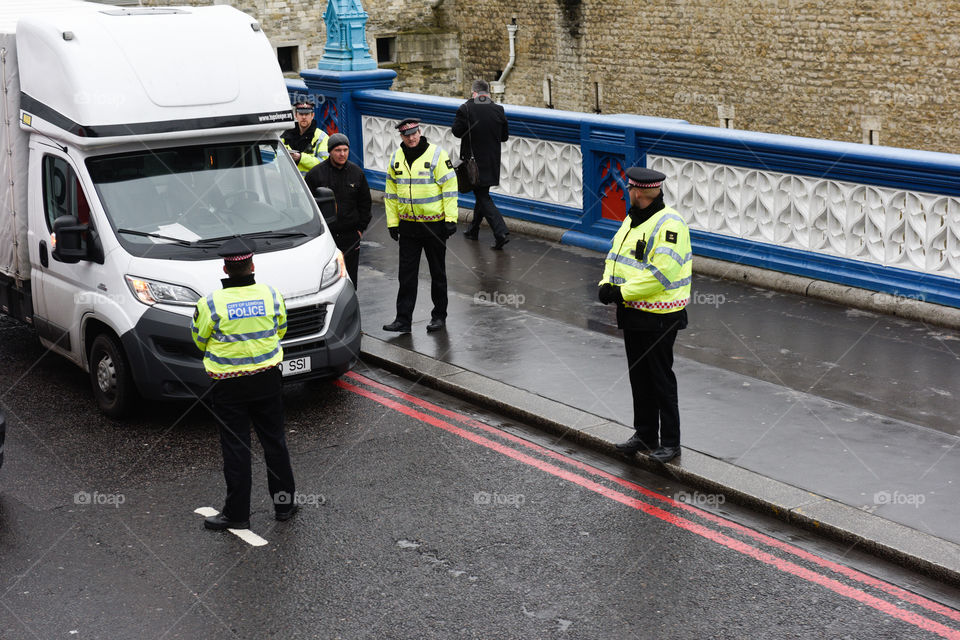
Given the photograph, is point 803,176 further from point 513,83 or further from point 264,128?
point 513,83

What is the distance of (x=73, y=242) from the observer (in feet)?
29.1

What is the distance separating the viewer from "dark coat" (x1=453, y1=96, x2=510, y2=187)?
13500 mm

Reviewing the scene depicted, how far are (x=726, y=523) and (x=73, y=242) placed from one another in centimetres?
518

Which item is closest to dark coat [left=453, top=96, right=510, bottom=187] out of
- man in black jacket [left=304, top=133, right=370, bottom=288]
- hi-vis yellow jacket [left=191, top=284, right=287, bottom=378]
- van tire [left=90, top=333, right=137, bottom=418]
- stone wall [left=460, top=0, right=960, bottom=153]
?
man in black jacket [left=304, top=133, right=370, bottom=288]

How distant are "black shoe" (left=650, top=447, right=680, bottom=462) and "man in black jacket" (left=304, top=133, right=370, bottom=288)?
168 inches


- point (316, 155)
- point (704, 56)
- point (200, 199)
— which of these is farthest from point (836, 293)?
point (704, 56)

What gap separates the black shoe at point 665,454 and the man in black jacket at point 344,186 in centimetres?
426

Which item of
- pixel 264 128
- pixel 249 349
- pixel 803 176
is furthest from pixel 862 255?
pixel 249 349

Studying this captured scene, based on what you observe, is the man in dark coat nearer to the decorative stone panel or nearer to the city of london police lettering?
the decorative stone panel

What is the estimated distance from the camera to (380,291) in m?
12.4

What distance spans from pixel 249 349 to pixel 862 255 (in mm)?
6320

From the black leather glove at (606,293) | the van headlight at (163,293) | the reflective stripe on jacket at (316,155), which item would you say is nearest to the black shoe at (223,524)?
the van headlight at (163,293)

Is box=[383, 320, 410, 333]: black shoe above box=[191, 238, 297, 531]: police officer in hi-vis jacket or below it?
below

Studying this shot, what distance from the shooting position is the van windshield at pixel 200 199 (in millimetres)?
9102
